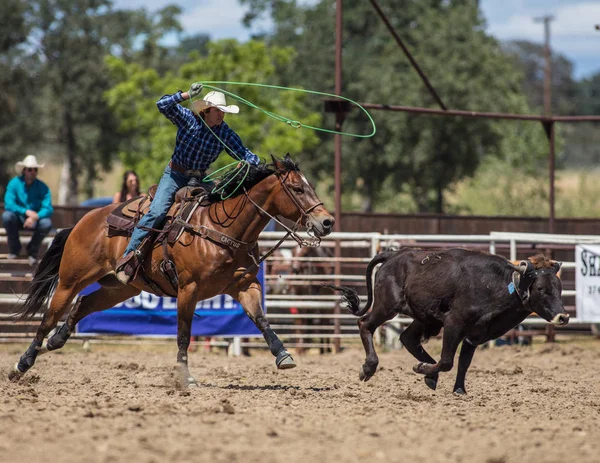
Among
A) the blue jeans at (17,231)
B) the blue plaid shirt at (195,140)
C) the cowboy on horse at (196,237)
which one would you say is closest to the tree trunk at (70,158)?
the blue jeans at (17,231)

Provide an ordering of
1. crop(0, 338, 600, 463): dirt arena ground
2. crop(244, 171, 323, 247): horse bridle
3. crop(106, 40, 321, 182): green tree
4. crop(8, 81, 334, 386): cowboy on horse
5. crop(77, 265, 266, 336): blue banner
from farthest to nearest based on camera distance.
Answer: crop(106, 40, 321, 182): green tree < crop(77, 265, 266, 336): blue banner < crop(8, 81, 334, 386): cowboy on horse < crop(244, 171, 323, 247): horse bridle < crop(0, 338, 600, 463): dirt arena ground

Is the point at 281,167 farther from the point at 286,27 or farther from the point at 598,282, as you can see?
the point at 286,27

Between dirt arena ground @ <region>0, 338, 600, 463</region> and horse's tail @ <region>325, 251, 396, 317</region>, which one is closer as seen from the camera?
dirt arena ground @ <region>0, 338, 600, 463</region>

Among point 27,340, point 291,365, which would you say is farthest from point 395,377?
point 27,340

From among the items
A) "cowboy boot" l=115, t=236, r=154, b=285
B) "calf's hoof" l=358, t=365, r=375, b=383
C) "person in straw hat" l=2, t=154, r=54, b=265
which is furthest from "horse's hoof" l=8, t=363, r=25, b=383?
"person in straw hat" l=2, t=154, r=54, b=265

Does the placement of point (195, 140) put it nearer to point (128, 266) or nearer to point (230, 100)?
point (128, 266)

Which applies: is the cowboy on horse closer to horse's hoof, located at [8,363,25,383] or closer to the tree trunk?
horse's hoof, located at [8,363,25,383]

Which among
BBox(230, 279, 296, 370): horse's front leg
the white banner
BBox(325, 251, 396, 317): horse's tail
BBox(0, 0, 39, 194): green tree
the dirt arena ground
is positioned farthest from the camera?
BBox(0, 0, 39, 194): green tree

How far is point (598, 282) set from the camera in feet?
Answer: 42.7

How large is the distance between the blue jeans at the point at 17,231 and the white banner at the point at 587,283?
23.4 ft

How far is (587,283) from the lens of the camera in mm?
13008

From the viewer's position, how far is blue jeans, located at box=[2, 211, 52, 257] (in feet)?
38.8

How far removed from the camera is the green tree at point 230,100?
2884cm

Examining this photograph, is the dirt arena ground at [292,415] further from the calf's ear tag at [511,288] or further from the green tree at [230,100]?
the green tree at [230,100]
